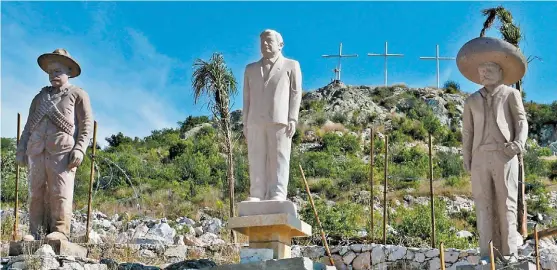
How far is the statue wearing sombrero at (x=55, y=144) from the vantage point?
392 inches

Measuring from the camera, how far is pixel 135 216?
1939 centimetres

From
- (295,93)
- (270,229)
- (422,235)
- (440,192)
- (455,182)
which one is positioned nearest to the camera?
(270,229)

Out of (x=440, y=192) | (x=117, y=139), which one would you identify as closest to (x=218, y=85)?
(x=440, y=192)

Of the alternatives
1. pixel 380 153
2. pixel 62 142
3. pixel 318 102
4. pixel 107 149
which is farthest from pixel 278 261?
pixel 318 102

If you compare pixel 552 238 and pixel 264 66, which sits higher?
pixel 264 66

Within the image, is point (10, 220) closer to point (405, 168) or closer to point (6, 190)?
point (6, 190)

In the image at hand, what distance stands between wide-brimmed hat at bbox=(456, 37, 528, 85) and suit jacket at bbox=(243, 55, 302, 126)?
214cm

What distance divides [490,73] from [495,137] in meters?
0.81

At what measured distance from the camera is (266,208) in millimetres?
8766

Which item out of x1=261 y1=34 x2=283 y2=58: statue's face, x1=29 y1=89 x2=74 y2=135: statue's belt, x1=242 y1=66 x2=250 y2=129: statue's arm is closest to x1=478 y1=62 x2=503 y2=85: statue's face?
x1=261 y1=34 x2=283 y2=58: statue's face

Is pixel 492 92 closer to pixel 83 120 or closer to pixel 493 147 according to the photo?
pixel 493 147

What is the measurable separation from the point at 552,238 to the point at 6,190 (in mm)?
15353

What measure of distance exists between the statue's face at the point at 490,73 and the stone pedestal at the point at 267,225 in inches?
117

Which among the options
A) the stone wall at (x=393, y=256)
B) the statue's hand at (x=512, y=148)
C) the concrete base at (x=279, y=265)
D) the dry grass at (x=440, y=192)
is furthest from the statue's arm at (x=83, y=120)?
the dry grass at (x=440, y=192)
